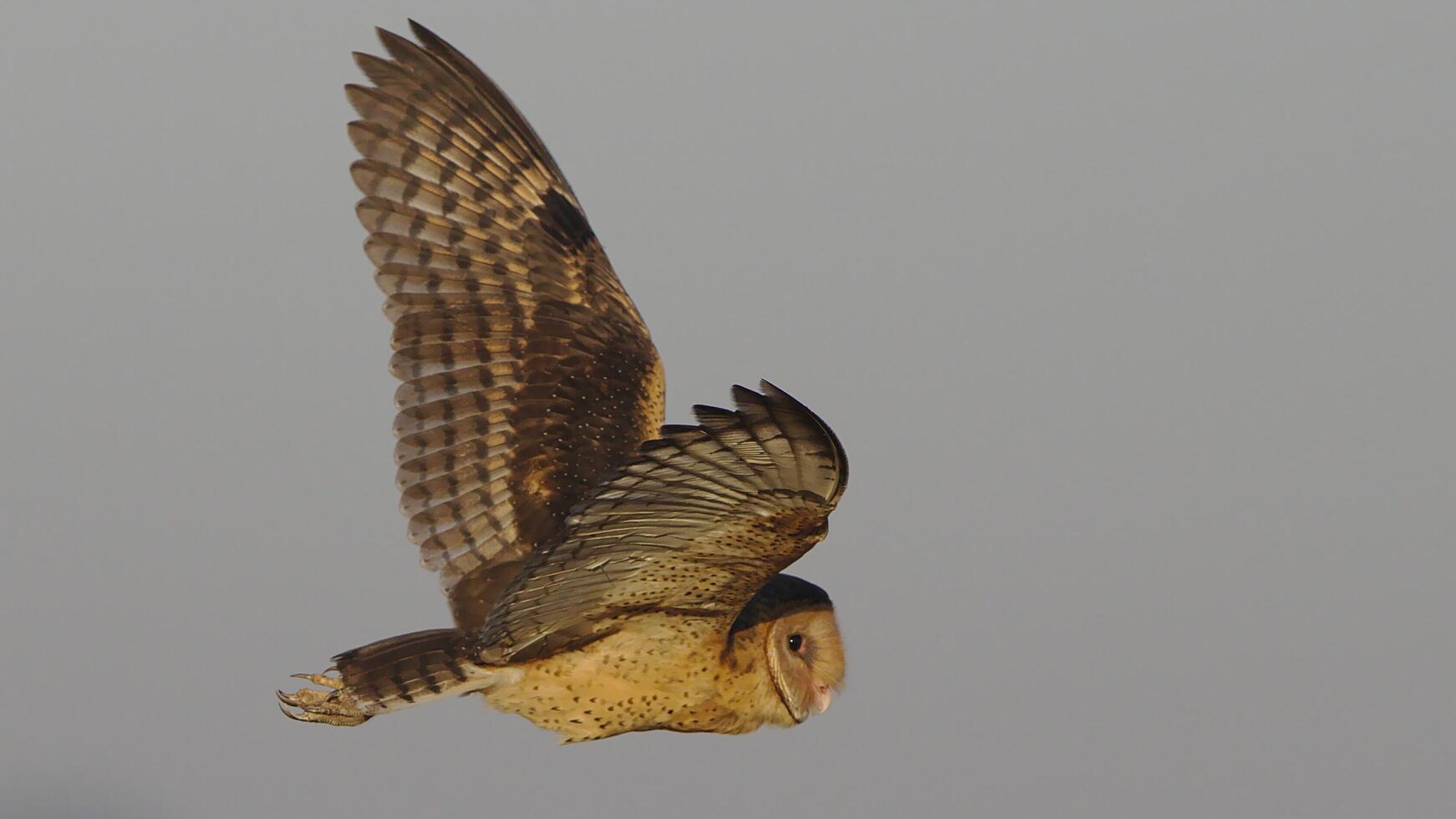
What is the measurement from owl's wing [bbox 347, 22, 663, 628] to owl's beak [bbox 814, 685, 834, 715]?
139cm

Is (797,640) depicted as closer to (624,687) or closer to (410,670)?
(624,687)

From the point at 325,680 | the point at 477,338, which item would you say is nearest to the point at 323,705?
the point at 325,680

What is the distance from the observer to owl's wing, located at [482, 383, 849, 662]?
4.88 m

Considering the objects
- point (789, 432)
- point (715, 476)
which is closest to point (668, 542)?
point (715, 476)

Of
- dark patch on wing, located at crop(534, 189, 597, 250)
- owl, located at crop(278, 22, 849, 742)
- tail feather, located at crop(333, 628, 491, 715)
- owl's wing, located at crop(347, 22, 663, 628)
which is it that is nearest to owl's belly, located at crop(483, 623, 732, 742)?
owl, located at crop(278, 22, 849, 742)

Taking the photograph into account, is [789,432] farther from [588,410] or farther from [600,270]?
[600,270]

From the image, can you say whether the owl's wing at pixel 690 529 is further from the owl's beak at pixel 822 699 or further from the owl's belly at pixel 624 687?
the owl's beak at pixel 822 699

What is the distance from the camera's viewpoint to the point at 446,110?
823 centimetres

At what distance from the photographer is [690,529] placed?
18.7 ft

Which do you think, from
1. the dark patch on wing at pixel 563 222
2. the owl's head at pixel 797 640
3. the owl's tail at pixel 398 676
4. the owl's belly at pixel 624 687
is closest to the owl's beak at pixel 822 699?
the owl's head at pixel 797 640

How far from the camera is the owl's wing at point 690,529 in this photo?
488 cm

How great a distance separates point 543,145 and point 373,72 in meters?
0.92

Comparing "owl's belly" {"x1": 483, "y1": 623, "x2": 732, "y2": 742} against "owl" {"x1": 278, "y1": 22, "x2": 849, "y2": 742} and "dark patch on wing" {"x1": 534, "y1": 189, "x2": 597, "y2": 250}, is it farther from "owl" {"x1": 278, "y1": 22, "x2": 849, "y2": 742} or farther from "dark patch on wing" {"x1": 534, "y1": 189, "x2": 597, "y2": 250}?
"dark patch on wing" {"x1": 534, "y1": 189, "x2": 597, "y2": 250}

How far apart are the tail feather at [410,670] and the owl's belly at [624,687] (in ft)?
0.65
